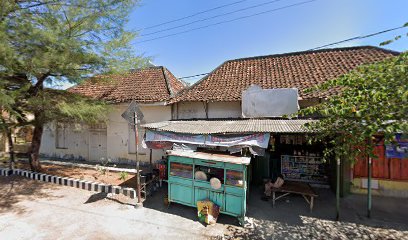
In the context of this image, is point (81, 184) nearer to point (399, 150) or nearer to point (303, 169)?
point (303, 169)

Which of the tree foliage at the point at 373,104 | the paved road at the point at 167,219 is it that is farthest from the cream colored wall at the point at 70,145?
the tree foliage at the point at 373,104

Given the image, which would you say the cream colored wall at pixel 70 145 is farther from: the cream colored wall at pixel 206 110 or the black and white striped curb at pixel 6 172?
the cream colored wall at pixel 206 110

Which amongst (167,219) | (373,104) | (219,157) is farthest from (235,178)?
(373,104)

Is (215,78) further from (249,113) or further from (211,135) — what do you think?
(211,135)

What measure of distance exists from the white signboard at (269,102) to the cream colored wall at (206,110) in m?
0.79

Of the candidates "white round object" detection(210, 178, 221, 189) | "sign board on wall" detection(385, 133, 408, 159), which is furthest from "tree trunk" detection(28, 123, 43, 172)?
"sign board on wall" detection(385, 133, 408, 159)

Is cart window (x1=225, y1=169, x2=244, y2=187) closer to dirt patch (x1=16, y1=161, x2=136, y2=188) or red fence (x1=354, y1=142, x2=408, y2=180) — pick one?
dirt patch (x1=16, y1=161, x2=136, y2=188)

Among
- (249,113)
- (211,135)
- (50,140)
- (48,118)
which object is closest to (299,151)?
(249,113)

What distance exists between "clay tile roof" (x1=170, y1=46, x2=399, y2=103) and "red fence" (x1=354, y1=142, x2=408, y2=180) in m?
2.92

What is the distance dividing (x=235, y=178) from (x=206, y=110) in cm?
464

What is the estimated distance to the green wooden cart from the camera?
545 cm

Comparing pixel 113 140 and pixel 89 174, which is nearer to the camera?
pixel 89 174

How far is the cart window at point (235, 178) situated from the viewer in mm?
Result: 5443

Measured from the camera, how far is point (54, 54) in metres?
6.84
